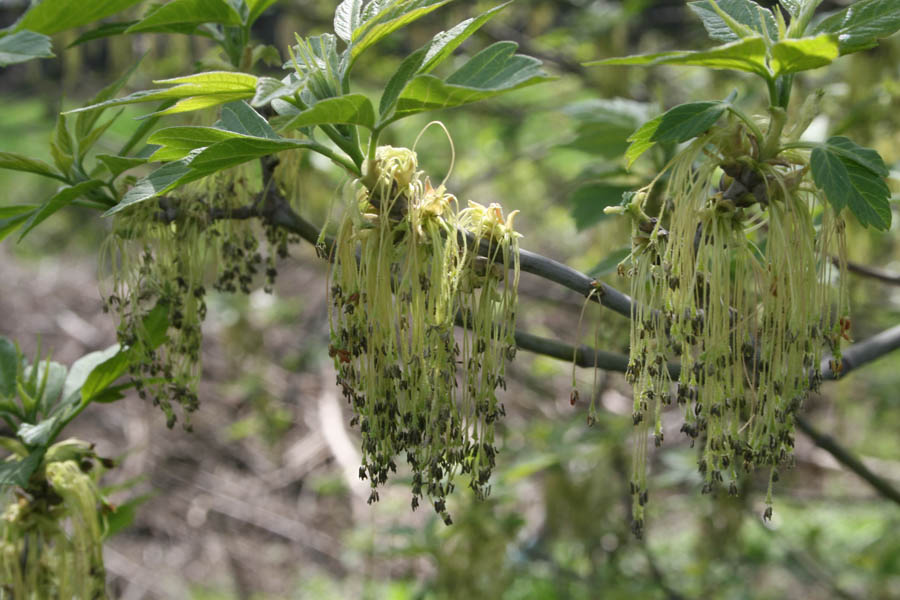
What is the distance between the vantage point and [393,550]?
2809mm

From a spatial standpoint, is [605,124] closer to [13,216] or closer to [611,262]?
[611,262]

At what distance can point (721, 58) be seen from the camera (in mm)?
A: 1096

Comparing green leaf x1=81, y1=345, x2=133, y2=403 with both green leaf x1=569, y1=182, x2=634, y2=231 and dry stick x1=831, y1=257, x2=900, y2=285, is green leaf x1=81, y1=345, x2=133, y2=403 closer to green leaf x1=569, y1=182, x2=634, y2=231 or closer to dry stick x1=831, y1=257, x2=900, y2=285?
green leaf x1=569, y1=182, x2=634, y2=231

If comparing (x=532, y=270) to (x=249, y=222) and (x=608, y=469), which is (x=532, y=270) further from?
(x=608, y=469)

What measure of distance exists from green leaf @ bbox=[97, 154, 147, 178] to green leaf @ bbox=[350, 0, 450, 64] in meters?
0.41

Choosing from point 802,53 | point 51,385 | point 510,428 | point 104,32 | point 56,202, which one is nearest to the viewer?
point 802,53

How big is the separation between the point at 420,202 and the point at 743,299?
574 millimetres

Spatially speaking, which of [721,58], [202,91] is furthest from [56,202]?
[721,58]

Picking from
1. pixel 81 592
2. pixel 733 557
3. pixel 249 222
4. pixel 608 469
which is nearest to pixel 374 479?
pixel 249 222

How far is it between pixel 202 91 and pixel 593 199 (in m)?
1.22

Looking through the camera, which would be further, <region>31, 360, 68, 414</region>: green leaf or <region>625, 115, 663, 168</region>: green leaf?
<region>31, 360, 68, 414</region>: green leaf

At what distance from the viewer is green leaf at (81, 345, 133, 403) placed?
1.54m

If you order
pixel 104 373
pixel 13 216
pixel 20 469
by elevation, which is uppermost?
pixel 13 216

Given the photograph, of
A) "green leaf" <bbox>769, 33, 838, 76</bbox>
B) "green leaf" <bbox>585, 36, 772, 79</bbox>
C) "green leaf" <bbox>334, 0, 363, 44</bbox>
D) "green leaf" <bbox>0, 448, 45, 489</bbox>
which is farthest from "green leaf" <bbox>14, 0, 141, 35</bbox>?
"green leaf" <bbox>769, 33, 838, 76</bbox>
